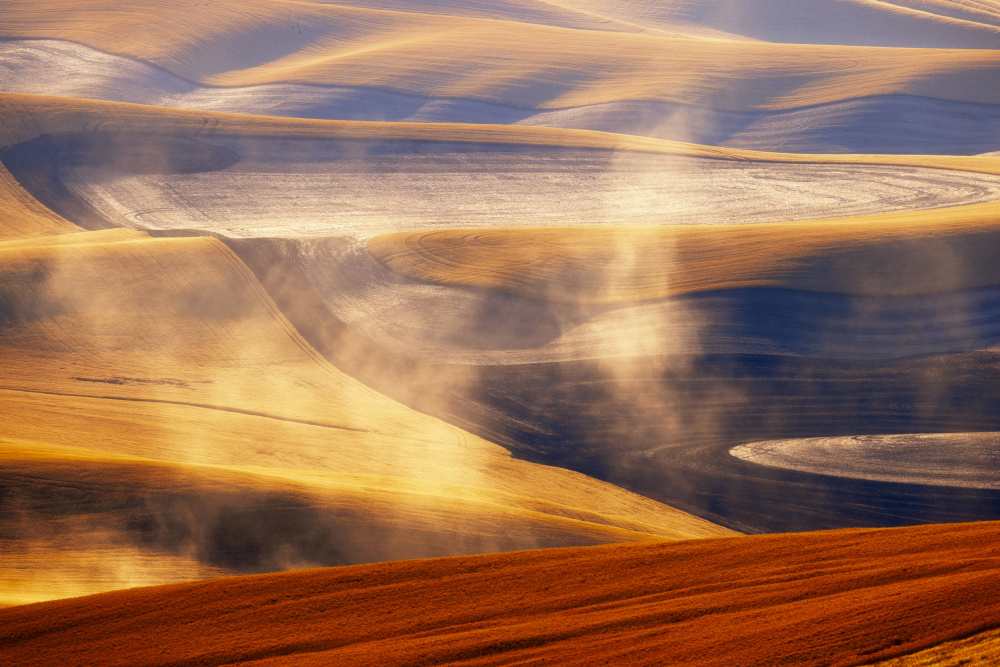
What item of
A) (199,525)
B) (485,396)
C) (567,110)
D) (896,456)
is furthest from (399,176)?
(199,525)

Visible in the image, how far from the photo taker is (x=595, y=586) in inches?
357

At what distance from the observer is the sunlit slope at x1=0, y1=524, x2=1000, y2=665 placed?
7.62 metres

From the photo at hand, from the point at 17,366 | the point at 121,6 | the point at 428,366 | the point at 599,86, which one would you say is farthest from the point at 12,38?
the point at 428,366

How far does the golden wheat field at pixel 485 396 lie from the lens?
27.5 ft

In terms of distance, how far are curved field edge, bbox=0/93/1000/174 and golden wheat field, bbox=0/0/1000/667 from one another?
24cm

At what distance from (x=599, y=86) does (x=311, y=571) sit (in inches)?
2186

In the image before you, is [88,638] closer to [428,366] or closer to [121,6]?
[428,366]

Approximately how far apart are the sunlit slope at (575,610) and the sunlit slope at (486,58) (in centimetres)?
5162

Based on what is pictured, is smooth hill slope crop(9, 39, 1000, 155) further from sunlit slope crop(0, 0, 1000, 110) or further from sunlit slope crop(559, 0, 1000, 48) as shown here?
sunlit slope crop(559, 0, 1000, 48)

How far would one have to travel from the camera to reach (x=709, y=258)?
24609 millimetres

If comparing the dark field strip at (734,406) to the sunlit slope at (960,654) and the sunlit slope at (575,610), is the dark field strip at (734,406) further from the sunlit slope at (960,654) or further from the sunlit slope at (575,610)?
the sunlit slope at (960,654)

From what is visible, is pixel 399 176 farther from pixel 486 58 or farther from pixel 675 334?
pixel 486 58

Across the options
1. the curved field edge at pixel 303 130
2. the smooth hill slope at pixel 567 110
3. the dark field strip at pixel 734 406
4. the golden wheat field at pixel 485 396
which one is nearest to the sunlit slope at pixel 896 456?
the golden wheat field at pixel 485 396

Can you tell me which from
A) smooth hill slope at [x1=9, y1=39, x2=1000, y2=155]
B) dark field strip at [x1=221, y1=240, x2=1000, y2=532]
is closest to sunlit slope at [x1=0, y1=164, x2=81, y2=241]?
dark field strip at [x1=221, y1=240, x2=1000, y2=532]
